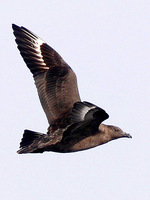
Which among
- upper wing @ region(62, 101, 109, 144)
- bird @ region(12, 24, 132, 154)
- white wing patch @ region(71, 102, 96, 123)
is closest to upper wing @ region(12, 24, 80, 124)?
bird @ region(12, 24, 132, 154)

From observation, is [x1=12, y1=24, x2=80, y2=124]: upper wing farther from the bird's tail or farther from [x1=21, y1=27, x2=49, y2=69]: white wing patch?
the bird's tail

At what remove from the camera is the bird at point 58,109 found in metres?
10.5

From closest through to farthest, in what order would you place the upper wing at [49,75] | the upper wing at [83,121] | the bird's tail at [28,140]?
the upper wing at [83,121] < the bird's tail at [28,140] < the upper wing at [49,75]

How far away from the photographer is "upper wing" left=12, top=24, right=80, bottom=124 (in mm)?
11672

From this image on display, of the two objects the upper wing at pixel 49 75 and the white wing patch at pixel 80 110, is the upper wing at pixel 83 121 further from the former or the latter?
the upper wing at pixel 49 75

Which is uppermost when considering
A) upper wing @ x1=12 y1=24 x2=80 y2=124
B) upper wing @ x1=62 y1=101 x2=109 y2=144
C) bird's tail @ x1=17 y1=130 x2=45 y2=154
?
upper wing @ x1=12 y1=24 x2=80 y2=124

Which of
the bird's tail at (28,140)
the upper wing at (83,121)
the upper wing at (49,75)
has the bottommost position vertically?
the bird's tail at (28,140)

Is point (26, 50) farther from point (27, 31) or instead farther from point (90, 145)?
point (90, 145)

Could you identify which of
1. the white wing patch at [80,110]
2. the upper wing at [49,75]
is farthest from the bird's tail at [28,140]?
the white wing patch at [80,110]

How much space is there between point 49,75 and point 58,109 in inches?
36.7

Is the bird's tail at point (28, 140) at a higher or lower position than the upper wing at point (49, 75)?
lower

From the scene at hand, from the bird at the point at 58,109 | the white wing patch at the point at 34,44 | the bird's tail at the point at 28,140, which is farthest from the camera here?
the white wing patch at the point at 34,44

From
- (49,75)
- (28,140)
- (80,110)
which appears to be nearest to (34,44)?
(49,75)

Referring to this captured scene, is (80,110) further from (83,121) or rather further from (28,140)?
(28,140)
